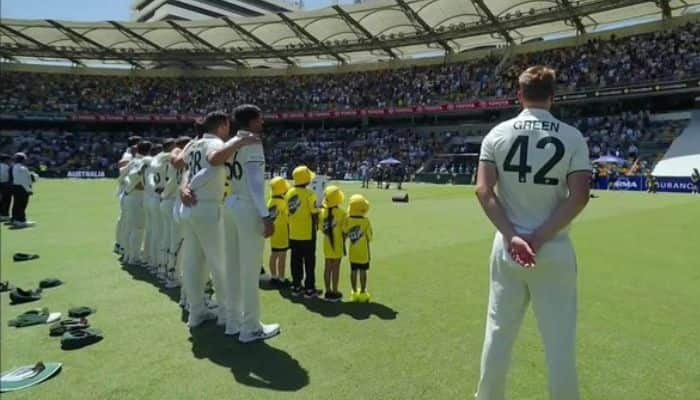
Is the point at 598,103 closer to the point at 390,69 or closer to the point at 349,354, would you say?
the point at 390,69

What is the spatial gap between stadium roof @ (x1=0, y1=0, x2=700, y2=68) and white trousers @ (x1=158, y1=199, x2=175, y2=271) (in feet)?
112

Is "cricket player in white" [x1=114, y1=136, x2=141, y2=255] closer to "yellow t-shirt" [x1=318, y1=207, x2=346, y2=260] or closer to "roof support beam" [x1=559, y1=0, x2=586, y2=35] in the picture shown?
"yellow t-shirt" [x1=318, y1=207, x2=346, y2=260]

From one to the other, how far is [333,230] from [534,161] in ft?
12.9

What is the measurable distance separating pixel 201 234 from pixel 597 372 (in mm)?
3848

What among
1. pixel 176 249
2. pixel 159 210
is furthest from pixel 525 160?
pixel 159 210

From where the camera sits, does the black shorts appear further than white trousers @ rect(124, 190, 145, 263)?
No

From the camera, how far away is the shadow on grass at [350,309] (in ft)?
20.0

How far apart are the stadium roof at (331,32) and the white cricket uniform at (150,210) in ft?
110

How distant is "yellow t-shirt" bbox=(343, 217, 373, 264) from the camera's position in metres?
6.54

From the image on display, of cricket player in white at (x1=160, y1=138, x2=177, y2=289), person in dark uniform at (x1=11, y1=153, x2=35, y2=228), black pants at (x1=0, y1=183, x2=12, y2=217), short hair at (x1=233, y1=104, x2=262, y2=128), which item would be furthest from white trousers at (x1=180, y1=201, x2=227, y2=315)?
black pants at (x1=0, y1=183, x2=12, y2=217)

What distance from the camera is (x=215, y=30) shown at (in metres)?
48.7

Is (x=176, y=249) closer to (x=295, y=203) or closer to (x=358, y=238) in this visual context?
(x=295, y=203)

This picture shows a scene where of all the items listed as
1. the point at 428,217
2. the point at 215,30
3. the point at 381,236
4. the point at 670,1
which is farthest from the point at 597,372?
the point at 215,30

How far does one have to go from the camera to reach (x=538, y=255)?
9.90 feet
